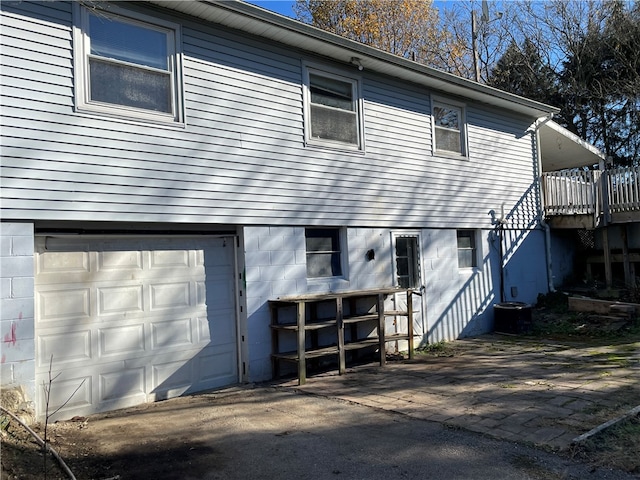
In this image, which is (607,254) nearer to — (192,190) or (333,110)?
(333,110)

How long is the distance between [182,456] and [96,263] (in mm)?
2658

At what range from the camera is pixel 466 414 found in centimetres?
544

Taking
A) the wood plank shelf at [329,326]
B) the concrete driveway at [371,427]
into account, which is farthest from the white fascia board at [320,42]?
the concrete driveway at [371,427]

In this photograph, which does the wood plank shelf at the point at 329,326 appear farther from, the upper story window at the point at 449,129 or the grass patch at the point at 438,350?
the upper story window at the point at 449,129

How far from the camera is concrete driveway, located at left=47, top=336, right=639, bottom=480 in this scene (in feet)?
13.6

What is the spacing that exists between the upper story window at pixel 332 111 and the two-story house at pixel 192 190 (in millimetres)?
33

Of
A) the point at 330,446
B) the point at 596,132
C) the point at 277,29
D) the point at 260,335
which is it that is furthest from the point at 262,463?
the point at 596,132

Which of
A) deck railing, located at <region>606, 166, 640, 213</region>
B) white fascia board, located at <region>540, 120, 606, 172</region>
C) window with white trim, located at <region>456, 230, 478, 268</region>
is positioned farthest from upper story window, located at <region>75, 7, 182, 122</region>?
deck railing, located at <region>606, 166, 640, 213</region>

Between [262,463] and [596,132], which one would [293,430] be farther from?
[596,132]

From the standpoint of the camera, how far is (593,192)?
1270 centimetres

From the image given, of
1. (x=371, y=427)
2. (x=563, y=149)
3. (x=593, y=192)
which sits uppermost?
(x=563, y=149)

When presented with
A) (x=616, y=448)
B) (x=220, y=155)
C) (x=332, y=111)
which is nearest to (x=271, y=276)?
(x=220, y=155)

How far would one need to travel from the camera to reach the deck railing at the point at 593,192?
1238 centimetres

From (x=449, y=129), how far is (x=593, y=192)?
187 inches
